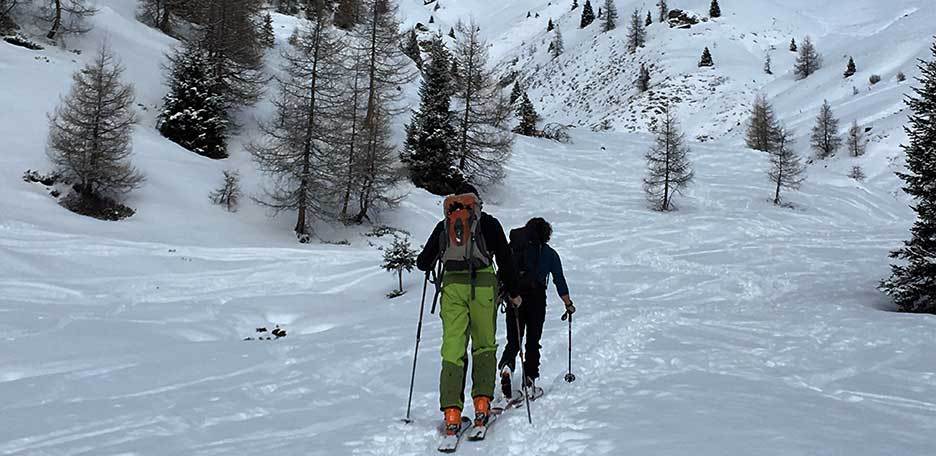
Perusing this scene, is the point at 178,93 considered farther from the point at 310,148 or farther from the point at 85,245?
the point at 85,245

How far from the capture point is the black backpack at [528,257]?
19.3 feet

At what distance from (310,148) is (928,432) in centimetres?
2153

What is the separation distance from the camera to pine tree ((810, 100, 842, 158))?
4531 cm

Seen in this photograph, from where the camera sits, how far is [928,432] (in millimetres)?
4590

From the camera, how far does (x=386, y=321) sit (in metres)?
11.3

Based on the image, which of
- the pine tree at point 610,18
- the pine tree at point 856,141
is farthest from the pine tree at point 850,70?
the pine tree at point 610,18

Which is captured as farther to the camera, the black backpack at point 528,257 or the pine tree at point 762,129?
the pine tree at point 762,129

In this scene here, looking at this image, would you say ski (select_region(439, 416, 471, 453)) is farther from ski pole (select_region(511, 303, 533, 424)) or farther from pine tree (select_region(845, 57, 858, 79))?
pine tree (select_region(845, 57, 858, 79))

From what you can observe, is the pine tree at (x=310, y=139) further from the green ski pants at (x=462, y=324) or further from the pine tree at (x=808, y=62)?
the pine tree at (x=808, y=62)

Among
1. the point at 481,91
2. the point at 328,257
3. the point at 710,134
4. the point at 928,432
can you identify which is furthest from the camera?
the point at 710,134

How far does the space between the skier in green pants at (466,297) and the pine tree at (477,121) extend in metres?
25.9

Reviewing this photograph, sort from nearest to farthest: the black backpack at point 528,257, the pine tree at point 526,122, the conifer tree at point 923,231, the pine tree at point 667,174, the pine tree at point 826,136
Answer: the black backpack at point 528,257, the conifer tree at point 923,231, the pine tree at point 667,174, the pine tree at point 826,136, the pine tree at point 526,122

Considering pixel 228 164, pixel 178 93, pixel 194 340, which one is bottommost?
pixel 194 340

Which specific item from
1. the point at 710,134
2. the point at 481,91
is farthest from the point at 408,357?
the point at 710,134
